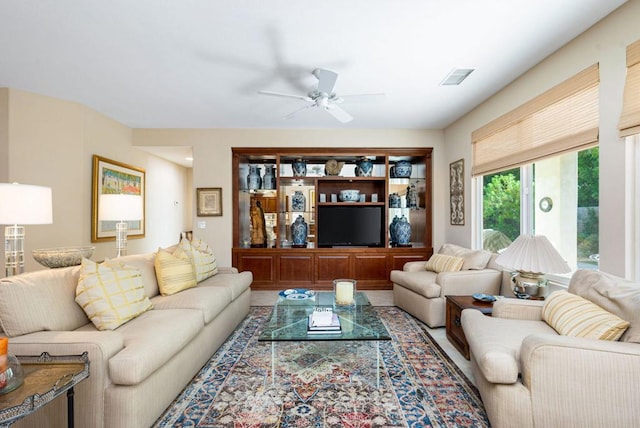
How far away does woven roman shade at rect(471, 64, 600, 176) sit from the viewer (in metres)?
2.45

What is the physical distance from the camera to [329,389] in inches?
87.7

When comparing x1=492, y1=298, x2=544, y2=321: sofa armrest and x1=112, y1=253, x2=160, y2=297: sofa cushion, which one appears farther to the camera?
x1=112, y1=253, x2=160, y2=297: sofa cushion

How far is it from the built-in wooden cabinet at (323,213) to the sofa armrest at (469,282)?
1.64 m

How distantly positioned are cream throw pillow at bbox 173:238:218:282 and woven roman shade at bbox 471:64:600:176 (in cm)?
356

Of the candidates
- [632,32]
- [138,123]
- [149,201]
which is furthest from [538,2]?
[149,201]

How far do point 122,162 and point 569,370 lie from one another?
18.5 ft

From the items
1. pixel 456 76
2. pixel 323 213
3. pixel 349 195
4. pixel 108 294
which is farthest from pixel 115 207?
pixel 456 76

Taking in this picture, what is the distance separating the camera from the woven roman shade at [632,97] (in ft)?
6.66

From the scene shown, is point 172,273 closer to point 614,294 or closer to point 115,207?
point 115,207

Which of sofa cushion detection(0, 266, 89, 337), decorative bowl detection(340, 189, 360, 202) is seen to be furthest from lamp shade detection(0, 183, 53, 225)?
decorative bowl detection(340, 189, 360, 202)

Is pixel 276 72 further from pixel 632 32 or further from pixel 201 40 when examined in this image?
pixel 632 32

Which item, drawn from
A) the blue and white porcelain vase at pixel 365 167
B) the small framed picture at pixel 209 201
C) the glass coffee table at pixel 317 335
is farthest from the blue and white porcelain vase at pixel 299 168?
the glass coffee table at pixel 317 335

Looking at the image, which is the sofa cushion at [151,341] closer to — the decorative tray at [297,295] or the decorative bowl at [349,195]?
the decorative tray at [297,295]

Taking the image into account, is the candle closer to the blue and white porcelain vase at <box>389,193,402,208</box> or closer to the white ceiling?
the white ceiling
